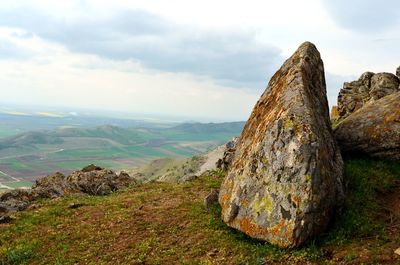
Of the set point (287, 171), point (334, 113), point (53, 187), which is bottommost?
point (53, 187)

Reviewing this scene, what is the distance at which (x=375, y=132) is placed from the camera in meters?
23.3

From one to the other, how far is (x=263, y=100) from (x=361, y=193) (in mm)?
7810

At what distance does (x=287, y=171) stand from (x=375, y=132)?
10065mm

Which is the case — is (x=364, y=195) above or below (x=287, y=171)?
below

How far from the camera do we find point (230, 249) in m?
16.7

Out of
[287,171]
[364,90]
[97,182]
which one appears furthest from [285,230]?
[364,90]

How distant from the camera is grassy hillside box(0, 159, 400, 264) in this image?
49.5ft

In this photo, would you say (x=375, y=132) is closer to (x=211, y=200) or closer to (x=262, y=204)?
(x=262, y=204)

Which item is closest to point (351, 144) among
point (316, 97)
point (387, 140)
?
point (387, 140)

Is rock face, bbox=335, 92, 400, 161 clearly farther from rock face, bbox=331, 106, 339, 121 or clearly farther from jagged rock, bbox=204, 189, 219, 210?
rock face, bbox=331, 106, 339, 121

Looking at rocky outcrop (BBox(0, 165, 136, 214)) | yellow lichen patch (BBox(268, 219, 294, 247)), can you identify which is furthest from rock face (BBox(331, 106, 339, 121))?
yellow lichen patch (BBox(268, 219, 294, 247))

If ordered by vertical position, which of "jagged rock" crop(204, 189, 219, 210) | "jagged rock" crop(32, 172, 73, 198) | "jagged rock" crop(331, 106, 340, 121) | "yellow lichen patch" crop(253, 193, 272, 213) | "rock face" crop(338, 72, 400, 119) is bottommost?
"jagged rock" crop(32, 172, 73, 198)

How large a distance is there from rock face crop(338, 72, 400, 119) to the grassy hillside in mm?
17796

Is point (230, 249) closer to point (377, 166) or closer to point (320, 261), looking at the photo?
point (320, 261)
